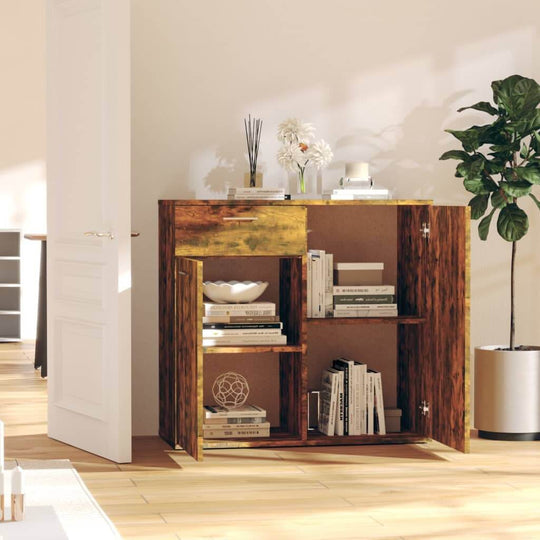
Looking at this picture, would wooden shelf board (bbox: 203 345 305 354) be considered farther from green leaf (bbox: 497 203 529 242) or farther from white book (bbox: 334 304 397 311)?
green leaf (bbox: 497 203 529 242)

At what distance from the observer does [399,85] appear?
539 cm

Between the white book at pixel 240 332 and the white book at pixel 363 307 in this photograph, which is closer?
the white book at pixel 240 332

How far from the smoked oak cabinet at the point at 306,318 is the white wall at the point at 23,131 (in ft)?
16.2

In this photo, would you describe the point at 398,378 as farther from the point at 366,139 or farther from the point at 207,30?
the point at 207,30

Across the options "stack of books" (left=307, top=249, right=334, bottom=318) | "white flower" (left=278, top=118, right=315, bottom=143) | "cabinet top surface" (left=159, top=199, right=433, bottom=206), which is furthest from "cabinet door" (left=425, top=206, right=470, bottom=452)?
"white flower" (left=278, top=118, right=315, bottom=143)

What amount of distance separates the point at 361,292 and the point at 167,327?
0.90 m

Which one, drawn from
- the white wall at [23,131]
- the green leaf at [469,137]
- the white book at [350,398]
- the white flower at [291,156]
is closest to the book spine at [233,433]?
the white book at [350,398]

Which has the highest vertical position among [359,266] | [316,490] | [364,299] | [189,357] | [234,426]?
[359,266]

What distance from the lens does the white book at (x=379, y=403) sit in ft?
16.7

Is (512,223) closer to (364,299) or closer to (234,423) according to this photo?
(364,299)

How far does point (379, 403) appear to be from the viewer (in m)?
5.11

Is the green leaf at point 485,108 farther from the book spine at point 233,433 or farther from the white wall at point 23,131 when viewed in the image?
the white wall at point 23,131

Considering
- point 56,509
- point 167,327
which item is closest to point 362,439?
point 167,327

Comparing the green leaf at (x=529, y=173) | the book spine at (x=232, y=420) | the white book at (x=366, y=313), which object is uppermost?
the green leaf at (x=529, y=173)
